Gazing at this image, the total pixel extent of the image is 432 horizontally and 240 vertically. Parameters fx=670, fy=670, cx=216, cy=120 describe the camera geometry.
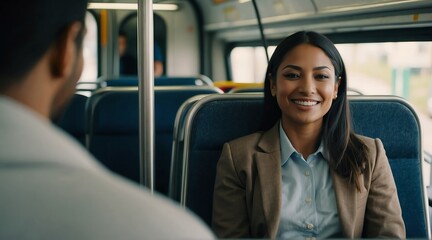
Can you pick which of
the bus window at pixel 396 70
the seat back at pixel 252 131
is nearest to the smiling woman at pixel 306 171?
the seat back at pixel 252 131

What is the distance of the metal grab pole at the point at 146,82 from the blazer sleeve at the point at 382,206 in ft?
2.54

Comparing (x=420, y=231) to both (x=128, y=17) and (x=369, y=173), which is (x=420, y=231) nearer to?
(x=369, y=173)

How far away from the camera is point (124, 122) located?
363 cm

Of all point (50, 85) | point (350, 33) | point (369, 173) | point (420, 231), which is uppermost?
point (350, 33)

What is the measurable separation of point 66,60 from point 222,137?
173 centimetres

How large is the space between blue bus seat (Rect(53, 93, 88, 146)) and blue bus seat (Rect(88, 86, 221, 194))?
0.80 feet

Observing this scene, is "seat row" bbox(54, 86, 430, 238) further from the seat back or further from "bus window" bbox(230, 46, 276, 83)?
"bus window" bbox(230, 46, 276, 83)

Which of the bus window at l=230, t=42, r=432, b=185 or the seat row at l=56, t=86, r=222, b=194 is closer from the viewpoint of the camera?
the seat row at l=56, t=86, r=222, b=194

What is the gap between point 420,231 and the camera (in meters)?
2.55

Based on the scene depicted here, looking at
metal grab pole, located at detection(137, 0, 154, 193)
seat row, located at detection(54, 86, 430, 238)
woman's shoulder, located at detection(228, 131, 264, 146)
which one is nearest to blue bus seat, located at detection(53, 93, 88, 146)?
seat row, located at detection(54, 86, 430, 238)

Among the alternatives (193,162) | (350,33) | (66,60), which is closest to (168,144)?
(193,162)

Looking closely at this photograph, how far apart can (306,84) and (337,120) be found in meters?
0.19

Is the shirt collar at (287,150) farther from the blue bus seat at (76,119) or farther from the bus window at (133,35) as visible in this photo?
the bus window at (133,35)

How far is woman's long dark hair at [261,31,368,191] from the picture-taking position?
2279 mm
